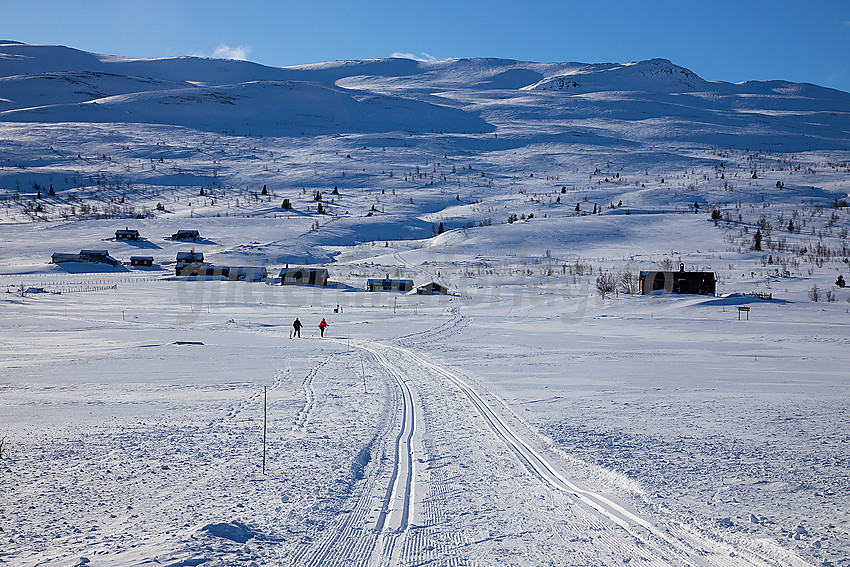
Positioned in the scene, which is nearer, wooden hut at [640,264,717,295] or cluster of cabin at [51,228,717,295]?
wooden hut at [640,264,717,295]

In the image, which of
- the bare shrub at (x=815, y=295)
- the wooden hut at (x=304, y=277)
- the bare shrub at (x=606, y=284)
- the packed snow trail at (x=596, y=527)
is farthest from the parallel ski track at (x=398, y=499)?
the wooden hut at (x=304, y=277)

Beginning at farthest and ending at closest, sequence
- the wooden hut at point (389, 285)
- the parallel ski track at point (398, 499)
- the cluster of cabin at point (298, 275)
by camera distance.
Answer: the wooden hut at point (389, 285) → the cluster of cabin at point (298, 275) → the parallel ski track at point (398, 499)

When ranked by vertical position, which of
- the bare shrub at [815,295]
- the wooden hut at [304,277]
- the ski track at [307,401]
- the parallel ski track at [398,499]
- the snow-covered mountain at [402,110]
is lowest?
the ski track at [307,401]

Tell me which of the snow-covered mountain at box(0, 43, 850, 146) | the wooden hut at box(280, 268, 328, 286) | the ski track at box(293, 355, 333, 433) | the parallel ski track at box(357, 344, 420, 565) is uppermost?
the snow-covered mountain at box(0, 43, 850, 146)

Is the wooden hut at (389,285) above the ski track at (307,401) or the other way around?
above

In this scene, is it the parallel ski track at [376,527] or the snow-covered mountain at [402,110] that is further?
the snow-covered mountain at [402,110]

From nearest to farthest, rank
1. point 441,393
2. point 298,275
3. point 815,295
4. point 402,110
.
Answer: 1. point 441,393
2. point 815,295
3. point 298,275
4. point 402,110

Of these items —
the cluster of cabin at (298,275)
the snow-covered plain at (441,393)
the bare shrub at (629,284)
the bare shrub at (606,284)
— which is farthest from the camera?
the bare shrub at (629,284)

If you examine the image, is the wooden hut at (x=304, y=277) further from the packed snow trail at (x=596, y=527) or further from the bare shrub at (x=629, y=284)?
the packed snow trail at (x=596, y=527)

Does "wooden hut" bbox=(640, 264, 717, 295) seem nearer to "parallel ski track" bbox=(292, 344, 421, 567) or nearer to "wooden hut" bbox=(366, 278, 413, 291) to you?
"wooden hut" bbox=(366, 278, 413, 291)

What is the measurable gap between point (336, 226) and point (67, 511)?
77855 mm

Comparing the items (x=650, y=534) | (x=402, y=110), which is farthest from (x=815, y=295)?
(x=402, y=110)

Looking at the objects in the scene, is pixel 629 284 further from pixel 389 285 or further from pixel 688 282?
pixel 389 285

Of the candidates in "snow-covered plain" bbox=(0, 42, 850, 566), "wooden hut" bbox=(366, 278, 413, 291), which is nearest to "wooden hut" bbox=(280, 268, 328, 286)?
"snow-covered plain" bbox=(0, 42, 850, 566)
